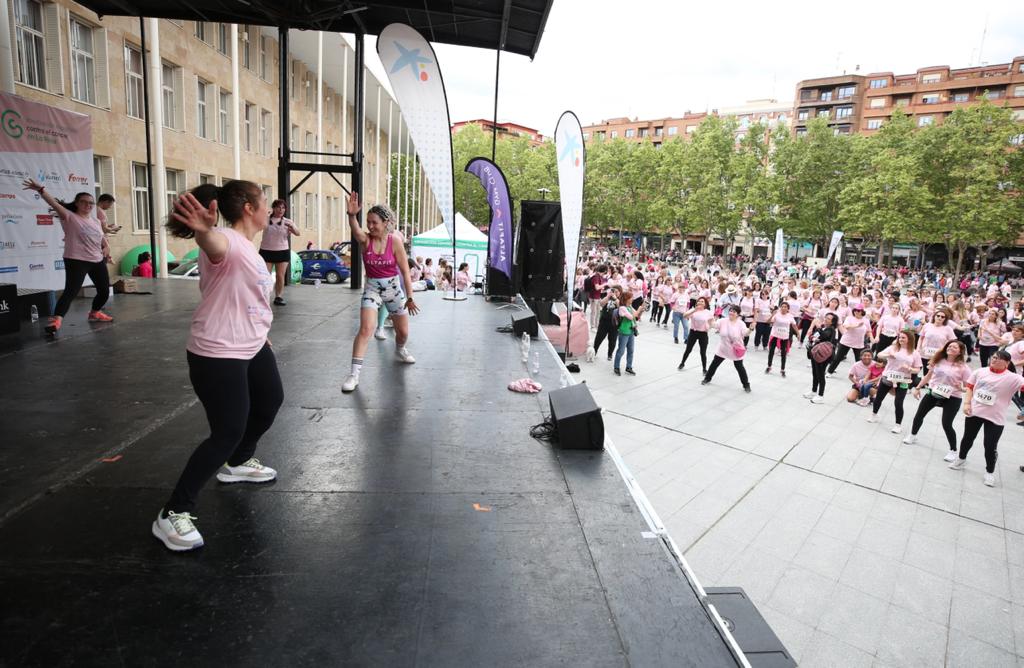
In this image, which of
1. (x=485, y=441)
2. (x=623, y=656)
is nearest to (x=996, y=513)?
(x=485, y=441)

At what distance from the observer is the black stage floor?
6.61ft

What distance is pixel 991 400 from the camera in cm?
729

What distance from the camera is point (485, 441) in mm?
3980

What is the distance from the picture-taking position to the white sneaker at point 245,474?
314 cm

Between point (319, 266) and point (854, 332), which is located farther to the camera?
point (319, 266)

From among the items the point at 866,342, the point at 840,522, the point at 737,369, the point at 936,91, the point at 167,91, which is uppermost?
the point at 936,91

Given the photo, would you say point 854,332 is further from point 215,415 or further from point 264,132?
point 264,132

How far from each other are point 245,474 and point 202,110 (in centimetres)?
2165

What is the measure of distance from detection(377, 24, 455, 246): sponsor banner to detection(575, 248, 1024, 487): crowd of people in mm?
5253

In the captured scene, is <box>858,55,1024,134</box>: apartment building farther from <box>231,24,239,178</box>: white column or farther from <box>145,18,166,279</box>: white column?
<box>145,18,166,279</box>: white column

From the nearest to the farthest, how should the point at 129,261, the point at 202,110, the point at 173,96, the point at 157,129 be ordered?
1. the point at 129,261
2. the point at 157,129
3. the point at 173,96
4. the point at 202,110

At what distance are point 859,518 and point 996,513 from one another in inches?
73.5

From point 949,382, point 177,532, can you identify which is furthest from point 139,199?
point 949,382

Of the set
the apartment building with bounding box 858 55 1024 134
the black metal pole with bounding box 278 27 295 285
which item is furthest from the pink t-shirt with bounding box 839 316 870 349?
the apartment building with bounding box 858 55 1024 134
